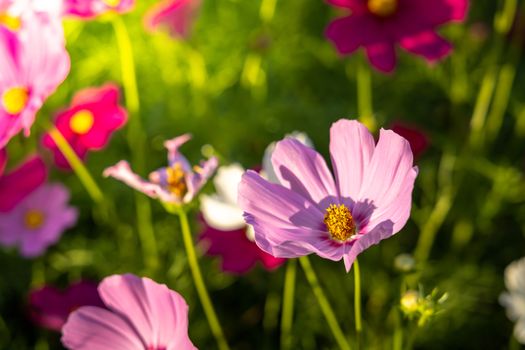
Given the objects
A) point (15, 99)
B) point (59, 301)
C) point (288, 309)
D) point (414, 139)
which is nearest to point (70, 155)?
point (15, 99)

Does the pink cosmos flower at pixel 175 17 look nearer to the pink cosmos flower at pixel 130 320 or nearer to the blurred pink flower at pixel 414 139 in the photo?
the blurred pink flower at pixel 414 139

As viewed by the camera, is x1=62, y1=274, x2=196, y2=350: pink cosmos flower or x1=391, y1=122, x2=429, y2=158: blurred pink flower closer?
x1=62, y1=274, x2=196, y2=350: pink cosmos flower

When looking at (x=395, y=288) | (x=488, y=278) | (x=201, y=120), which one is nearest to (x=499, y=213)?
(x=488, y=278)

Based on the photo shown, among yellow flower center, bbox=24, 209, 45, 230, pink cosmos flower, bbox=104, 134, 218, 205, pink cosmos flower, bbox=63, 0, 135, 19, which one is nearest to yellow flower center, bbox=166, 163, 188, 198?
pink cosmos flower, bbox=104, 134, 218, 205

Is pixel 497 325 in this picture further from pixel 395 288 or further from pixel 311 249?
pixel 311 249

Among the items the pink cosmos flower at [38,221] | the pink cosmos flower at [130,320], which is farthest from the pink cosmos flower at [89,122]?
the pink cosmos flower at [130,320]

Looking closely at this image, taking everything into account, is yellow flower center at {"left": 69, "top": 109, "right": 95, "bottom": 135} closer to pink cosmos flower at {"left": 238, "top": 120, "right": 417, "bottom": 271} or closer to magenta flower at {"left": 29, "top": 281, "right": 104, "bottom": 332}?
magenta flower at {"left": 29, "top": 281, "right": 104, "bottom": 332}

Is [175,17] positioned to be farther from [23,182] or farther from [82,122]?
[23,182]
